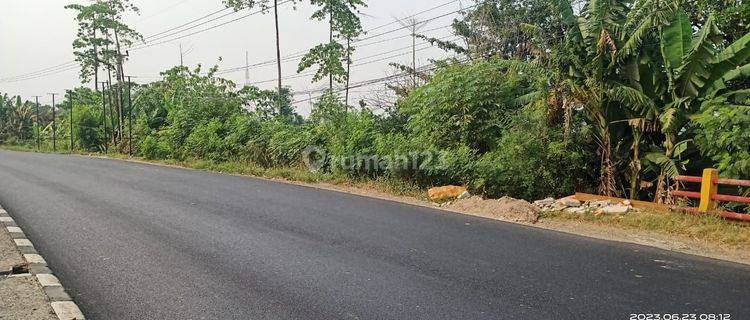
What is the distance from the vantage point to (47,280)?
5.45 meters

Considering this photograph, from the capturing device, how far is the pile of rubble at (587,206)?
9805 millimetres

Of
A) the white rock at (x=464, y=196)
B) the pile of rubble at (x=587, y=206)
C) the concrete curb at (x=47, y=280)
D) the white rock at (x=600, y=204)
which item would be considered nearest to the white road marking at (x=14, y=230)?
the concrete curb at (x=47, y=280)

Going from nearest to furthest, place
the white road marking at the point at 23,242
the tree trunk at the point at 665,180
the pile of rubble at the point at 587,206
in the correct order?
the white road marking at the point at 23,242
the pile of rubble at the point at 587,206
the tree trunk at the point at 665,180

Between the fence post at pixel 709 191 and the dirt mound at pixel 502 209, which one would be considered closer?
the fence post at pixel 709 191

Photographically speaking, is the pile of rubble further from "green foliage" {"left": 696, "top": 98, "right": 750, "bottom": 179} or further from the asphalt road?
"green foliage" {"left": 696, "top": 98, "right": 750, "bottom": 179}

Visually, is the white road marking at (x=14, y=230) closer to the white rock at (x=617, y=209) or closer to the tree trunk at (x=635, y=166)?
the white rock at (x=617, y=209)

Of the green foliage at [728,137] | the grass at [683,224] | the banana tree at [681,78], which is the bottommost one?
the grass at [683,224]

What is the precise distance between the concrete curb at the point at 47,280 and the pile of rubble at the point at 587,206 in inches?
324

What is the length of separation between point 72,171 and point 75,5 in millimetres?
33271

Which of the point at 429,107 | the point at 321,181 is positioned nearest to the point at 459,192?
the point at 429,107

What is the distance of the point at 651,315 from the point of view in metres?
4.66

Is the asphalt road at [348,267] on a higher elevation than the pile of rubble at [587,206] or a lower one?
lower

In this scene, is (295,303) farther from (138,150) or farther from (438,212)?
(138,150)

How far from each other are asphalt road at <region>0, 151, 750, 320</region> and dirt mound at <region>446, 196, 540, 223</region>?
1.99 feet
